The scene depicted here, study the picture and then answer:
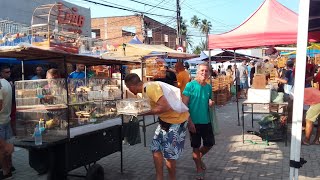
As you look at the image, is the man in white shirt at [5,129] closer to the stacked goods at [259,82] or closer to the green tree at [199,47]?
the stacked goods at [259,82]

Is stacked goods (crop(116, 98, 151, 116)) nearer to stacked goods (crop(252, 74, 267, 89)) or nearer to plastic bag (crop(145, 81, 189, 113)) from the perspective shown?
plastic bag (crop(145, 81, 189, 113))

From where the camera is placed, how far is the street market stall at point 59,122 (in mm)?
4227

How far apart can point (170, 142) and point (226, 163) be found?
2283 mm

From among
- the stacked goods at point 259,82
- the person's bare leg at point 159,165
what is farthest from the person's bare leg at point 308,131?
the person's bare leg at point 159,165

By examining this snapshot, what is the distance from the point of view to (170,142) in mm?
4137

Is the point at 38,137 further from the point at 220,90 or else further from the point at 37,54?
the point at 220,90

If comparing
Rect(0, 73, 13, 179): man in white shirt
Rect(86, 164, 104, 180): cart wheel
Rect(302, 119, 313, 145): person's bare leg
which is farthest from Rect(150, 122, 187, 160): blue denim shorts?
Rect(302, 119, 313, 145): person's bare leg

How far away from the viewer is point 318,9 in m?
4.48

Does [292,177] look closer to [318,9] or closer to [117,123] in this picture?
[318,9]

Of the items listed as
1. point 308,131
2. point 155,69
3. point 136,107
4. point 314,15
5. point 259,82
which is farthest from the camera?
point 155,69

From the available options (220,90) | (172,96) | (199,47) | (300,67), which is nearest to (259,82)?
(172,96)

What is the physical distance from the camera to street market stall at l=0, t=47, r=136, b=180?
4227 millimetres

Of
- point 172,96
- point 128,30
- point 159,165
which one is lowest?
point 159,165

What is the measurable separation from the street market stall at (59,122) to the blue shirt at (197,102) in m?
1.33
